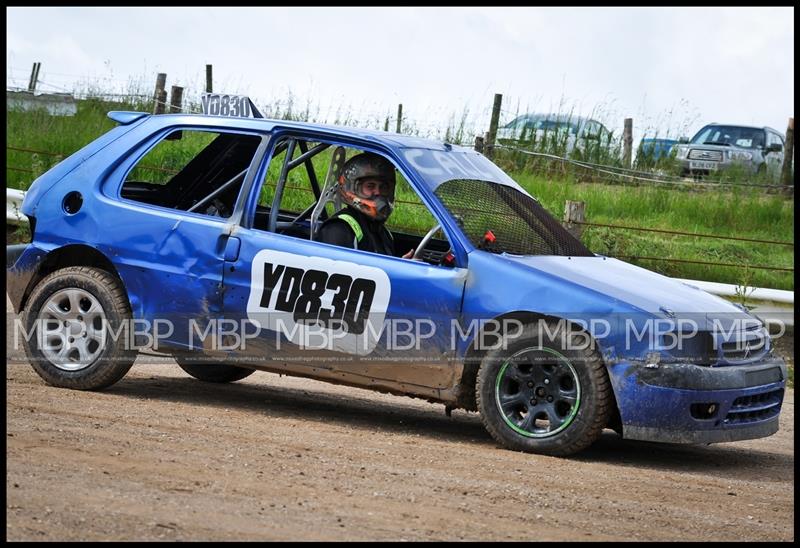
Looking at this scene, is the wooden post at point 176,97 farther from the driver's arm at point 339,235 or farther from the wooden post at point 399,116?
the driver's arm at point 339,235

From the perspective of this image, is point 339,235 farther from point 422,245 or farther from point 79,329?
point 79,329

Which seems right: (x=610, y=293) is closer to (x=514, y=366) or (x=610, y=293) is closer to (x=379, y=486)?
(x=514, y=366)

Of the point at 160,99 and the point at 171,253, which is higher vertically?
the point at 160,99

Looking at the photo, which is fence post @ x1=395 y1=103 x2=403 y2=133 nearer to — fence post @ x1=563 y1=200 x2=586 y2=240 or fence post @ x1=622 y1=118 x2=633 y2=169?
fence post @ x1=622 y1=118 x2=633 y2=169

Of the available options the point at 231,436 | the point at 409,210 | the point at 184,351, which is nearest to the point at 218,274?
the point at 184,351

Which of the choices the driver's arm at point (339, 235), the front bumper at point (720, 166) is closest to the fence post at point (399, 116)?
the front bumper at point (720, 166)

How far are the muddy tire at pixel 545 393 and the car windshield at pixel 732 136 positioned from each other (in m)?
22.8

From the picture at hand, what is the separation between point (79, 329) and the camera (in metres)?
8.29

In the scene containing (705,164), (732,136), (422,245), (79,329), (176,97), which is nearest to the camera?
(422,245)

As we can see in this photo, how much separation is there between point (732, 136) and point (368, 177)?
74.9 feet

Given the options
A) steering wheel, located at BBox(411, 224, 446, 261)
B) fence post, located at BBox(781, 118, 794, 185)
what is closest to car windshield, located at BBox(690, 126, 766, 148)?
fence post, located at BBox(781, 118, 794, 185)

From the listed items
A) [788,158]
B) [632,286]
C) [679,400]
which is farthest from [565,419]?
[788,158]

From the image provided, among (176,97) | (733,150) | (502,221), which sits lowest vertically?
(502,221)

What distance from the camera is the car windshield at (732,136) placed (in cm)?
2916
